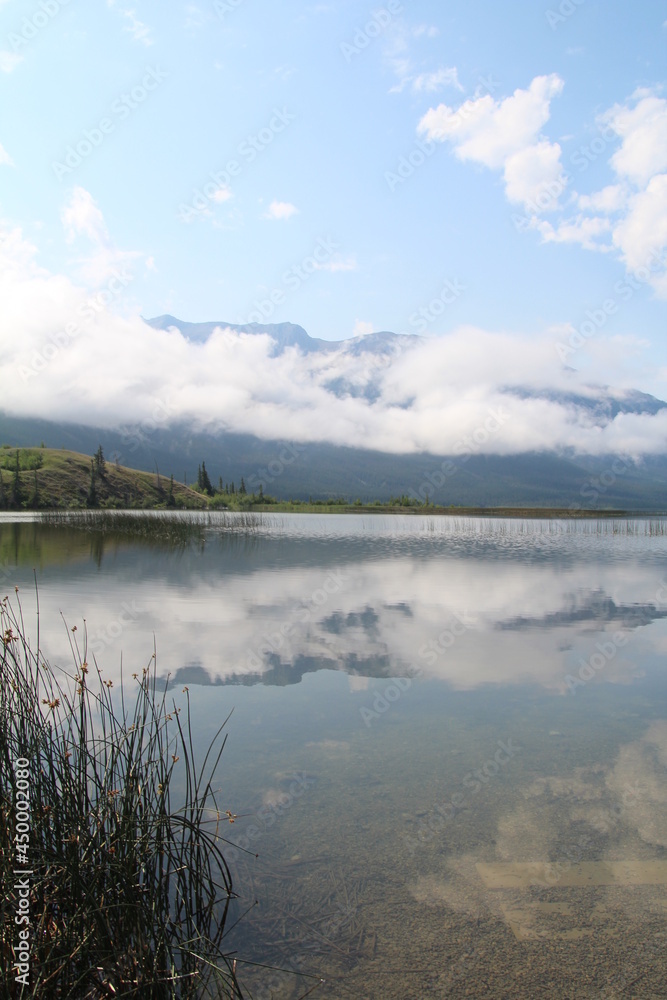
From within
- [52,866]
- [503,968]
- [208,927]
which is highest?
[52,866]

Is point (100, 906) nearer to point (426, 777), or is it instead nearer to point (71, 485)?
point (426, 777)

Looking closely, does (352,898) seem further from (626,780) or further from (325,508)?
(325,508)

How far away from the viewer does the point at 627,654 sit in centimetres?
1277

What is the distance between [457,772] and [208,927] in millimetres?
3674

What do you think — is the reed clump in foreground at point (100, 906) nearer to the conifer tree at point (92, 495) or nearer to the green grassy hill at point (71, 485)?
the green grassy hill at point (71, 485)

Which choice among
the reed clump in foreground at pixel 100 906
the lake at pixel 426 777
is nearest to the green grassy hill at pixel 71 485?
the lake at pixel 426 777

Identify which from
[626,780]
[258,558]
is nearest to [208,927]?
[626,780]

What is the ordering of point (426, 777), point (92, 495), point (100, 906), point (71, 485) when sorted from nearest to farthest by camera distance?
point (100, 906) < point (426, 777) < point (92, 495) < point (71, 485)

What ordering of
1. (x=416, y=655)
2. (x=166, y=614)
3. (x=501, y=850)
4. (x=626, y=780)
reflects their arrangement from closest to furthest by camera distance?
(x=501, y=850) → (x=626, y=780) → (x=416, y=655) → (x=166, y=614)

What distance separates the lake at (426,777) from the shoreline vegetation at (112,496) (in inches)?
3157

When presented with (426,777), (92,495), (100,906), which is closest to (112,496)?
(92,495)

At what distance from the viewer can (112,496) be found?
11062cm

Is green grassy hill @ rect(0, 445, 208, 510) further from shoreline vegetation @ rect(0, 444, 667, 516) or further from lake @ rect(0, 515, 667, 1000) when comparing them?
lake @ rect(0, 515, 667, 1000)

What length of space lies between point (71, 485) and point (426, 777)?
108 metres
